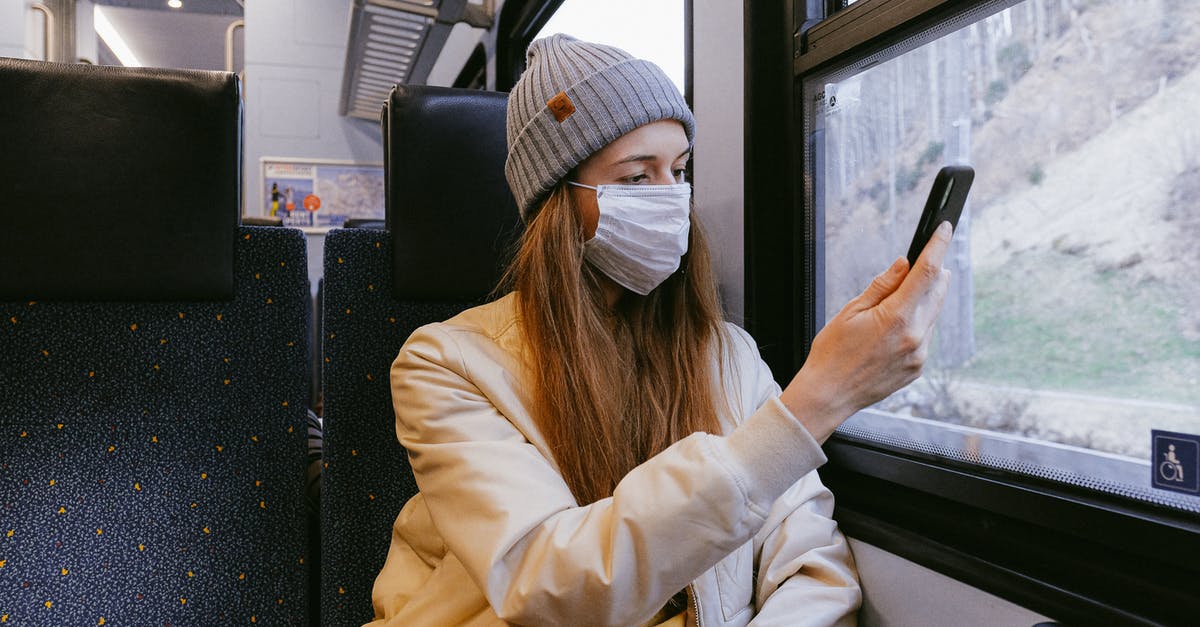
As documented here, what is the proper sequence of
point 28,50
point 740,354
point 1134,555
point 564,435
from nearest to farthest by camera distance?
1. point 1134,555
2. point 564,435
3. point 740,354
4. point 28,50

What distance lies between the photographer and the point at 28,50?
3.91 meters

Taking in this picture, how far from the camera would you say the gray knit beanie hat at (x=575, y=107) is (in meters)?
0.99

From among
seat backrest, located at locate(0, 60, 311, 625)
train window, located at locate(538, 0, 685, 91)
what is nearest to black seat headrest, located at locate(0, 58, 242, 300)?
seat backrest, located at locate(0, 60, 311, 625)

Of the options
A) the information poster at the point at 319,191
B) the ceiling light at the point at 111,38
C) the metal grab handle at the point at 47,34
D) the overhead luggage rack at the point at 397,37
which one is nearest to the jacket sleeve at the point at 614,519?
the overhead luggage rack at the point at 397,37

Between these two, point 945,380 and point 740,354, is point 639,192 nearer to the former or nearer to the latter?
point 740,354

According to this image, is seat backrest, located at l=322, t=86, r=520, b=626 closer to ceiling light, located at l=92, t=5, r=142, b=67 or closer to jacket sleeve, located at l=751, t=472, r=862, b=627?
jacket sleeve, located at l=751, t=472, r=862, b=627

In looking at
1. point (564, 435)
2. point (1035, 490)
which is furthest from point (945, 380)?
point (564, 435)

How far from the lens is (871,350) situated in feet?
2.34

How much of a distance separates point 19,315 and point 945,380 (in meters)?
1.43

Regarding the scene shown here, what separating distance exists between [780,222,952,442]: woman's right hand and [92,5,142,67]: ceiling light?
19.3 ft

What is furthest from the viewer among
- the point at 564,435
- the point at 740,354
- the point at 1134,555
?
the point at 740,354

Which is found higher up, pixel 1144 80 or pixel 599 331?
pixel 1144 80

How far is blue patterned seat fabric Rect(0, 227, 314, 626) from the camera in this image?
1142mm

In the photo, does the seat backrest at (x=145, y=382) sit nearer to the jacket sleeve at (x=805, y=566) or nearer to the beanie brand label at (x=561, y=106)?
the beanie brand label at (x=561, y=106)
